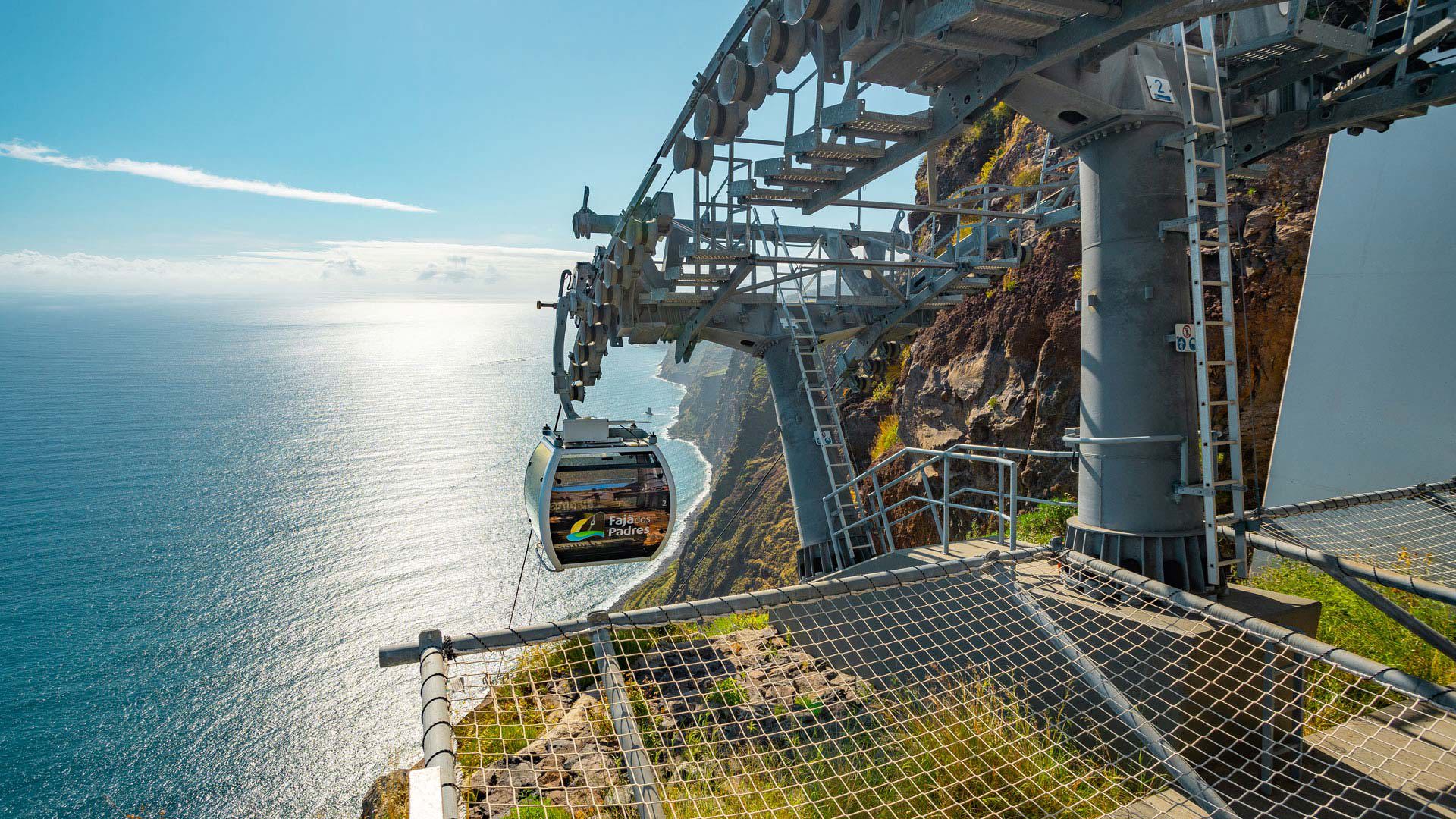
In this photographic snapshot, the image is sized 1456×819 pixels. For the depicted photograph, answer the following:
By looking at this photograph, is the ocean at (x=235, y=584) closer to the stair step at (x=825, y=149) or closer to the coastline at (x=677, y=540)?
the coastline at (x=677, y=540)

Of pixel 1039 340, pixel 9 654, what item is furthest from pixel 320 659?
pixel 1039 340

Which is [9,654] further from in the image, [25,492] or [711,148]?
[711,148]

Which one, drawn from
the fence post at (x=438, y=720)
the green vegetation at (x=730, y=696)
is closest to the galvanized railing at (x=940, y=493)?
the green vegetation at (x=730, y=696)

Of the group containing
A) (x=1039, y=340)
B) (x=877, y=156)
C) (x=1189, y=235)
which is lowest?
(x=1039, y=340)

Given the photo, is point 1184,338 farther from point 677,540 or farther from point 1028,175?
point 677,540

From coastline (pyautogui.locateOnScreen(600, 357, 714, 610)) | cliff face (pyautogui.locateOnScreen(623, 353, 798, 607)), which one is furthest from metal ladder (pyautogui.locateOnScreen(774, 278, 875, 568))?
coastline (pyautogui.locateOnScreen(600, 357, 714, 610))
